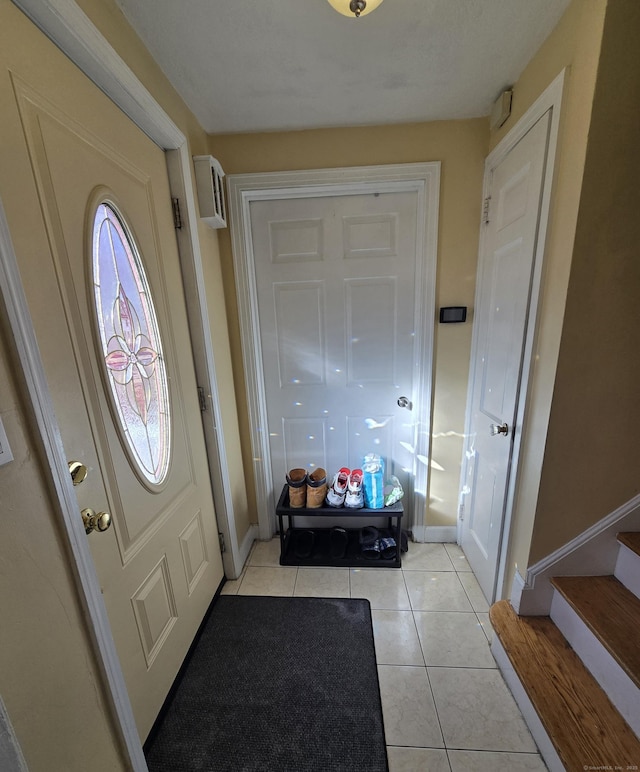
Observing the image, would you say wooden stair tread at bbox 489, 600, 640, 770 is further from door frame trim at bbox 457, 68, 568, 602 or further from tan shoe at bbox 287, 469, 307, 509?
tan shoe at bbox 287, 469, 307, 509

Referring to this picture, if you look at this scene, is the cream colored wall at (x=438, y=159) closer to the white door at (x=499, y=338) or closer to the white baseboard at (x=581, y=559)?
the white door at (x=499, y=338)

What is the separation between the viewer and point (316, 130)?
1516 millimetres

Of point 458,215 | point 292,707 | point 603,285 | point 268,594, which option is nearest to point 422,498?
point 268,594

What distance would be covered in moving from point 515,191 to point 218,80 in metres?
1.29

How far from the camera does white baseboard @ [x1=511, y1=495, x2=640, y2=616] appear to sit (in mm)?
1131

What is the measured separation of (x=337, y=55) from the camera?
111 cm

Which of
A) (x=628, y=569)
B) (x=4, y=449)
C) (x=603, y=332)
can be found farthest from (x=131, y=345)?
(x=628, y=569)

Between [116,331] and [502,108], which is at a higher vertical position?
[502,108]

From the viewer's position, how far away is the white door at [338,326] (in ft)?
5.39

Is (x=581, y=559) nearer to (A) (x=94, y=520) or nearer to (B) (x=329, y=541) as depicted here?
(B) (x=329, y=541)

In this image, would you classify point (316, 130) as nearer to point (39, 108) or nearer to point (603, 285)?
point (39, 108)

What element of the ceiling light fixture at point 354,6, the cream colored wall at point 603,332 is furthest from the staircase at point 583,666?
the ceiling light fixture at point 354,6

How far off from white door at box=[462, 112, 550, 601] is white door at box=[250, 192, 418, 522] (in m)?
0.34

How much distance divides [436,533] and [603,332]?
4.85 feet
